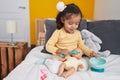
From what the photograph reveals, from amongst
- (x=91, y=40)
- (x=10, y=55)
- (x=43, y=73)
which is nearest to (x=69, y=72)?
(x=43, y=73)

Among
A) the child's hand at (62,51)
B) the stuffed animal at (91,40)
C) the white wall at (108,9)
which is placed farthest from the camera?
the white wall at (108,9)

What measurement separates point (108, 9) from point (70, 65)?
169 cm

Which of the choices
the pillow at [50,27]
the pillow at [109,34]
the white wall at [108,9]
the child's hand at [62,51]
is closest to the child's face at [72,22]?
the child's hand at [62,51]

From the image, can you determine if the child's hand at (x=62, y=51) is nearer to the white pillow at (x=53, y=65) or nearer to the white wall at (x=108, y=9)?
the white pillow at (x=53, y=65)

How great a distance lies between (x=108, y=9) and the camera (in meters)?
2.89

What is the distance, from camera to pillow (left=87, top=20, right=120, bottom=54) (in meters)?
1.88

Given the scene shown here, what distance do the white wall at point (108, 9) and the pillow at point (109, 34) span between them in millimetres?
780

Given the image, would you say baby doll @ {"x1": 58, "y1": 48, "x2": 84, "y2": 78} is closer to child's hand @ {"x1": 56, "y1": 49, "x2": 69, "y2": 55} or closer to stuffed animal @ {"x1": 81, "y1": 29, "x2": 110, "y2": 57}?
child's hand @ {"x1": 56, "y1": 49, "x2": 69, "y2": 55}

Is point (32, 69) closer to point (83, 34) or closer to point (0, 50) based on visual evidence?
point (83, 34)

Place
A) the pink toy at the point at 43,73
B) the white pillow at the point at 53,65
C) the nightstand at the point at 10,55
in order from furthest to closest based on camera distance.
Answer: the nightstand at the point at 10,55, the white pillow at the point at 53,65, the pink toy at the point at 43,73

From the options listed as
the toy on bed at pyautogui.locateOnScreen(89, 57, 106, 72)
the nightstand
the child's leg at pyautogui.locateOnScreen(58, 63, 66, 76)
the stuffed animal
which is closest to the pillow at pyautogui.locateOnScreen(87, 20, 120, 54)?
the stuffed animal

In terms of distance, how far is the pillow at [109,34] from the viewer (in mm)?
1885

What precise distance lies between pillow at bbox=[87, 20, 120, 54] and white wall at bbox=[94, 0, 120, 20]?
78 centimetres

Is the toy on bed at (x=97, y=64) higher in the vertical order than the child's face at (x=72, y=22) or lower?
lower
